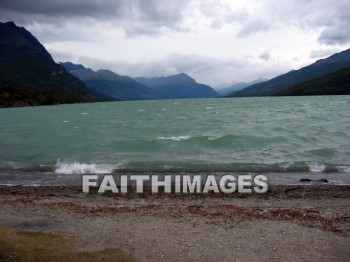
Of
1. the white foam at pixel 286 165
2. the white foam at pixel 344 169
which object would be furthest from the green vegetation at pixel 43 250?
the white foam at pixel 344 169

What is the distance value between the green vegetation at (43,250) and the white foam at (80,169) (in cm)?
1708

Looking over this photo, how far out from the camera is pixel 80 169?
31.9 meters

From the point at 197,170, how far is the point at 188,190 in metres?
6.72

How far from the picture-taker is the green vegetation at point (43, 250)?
38.7ft

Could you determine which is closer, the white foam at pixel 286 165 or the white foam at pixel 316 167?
the white foam at pixel 316 167

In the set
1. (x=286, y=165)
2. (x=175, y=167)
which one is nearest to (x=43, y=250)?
(x=175, y=167)

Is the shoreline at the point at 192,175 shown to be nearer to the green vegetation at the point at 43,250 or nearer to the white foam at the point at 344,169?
the white foam at the point at 344,169

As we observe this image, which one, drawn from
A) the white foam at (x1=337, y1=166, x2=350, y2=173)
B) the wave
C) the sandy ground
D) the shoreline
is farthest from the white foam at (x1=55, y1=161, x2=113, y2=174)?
the white foam at (x1=337, y1=166, x2=350, y2=173)

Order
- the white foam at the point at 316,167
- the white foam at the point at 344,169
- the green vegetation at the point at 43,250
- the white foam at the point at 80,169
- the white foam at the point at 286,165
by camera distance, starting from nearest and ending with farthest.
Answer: the green vegetation at the point at 43,250, the white foam at the point at 344,169, the white foam at the point at 316,167, the white foam at the point at 286,165, the white foam at the point at 80,169

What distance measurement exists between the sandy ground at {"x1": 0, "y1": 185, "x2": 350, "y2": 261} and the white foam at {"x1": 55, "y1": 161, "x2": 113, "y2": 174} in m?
7.84

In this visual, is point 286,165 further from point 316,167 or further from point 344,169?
point 344,169

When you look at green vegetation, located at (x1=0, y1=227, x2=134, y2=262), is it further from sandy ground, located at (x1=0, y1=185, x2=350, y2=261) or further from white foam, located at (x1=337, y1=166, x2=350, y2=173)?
white foam, located at (x1=337, y1=166, x2=350, y2=173)

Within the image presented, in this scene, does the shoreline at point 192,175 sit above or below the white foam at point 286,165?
below

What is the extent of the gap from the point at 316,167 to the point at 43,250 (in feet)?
80.8
